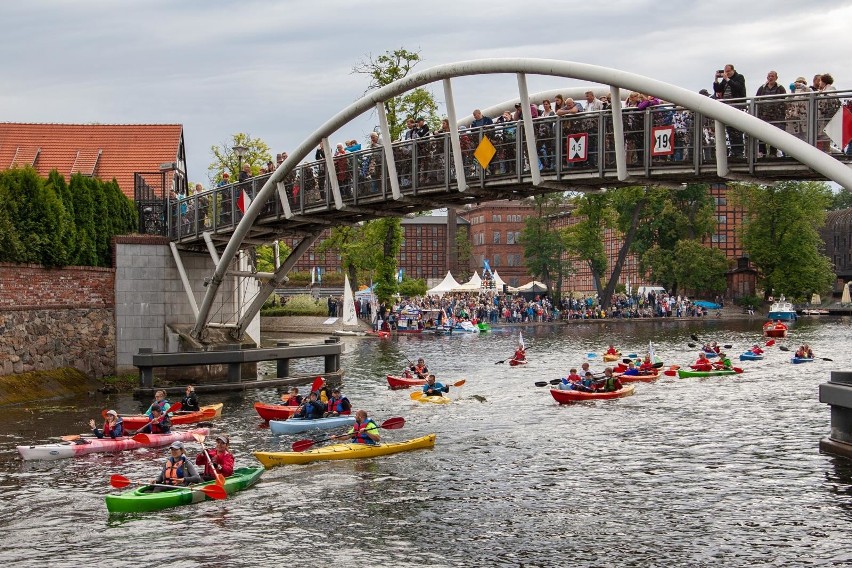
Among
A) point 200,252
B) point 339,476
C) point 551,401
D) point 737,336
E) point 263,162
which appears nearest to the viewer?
point 339,476

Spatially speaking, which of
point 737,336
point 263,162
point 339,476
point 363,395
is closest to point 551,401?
point 363,395

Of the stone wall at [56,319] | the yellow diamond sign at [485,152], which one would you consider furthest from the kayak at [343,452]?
the stone wall at [56,319]

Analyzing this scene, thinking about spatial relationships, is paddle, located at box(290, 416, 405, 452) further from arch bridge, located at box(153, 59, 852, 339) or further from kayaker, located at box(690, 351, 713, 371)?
kayaker, located at box(690, 351, 713, 371)

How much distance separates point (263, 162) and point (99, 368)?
39720 millimetres

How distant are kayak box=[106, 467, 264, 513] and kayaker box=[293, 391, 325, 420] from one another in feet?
26.2

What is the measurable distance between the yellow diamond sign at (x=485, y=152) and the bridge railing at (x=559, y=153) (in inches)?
5.8

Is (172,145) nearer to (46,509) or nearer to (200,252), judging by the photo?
(200,252)

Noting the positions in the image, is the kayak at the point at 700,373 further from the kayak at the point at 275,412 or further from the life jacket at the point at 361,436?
the life jacket at the point at 361,436

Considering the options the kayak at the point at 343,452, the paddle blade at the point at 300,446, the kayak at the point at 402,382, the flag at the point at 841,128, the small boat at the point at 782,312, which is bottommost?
the kayak at the point at 343,452

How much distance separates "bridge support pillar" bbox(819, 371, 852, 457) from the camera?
24062mm

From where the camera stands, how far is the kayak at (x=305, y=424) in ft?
103

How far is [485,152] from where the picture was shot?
2989 cm

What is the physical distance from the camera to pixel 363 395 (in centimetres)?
4062

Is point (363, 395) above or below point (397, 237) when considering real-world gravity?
below
